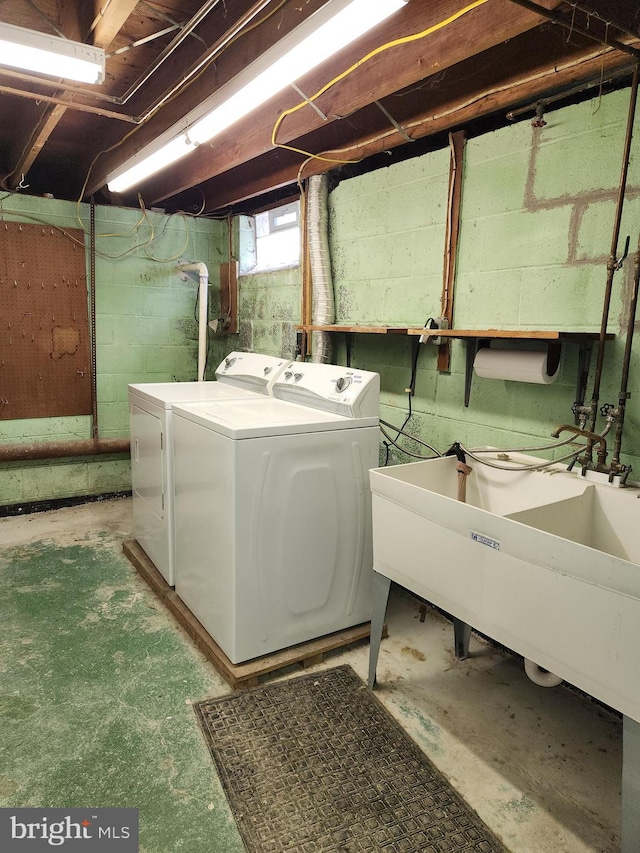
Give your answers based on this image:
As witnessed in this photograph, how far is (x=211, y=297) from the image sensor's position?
175 inches

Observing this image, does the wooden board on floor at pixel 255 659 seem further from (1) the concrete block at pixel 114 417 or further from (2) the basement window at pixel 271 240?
(2) the basement window at pixel 271 240

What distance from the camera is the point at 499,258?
2.22 meters

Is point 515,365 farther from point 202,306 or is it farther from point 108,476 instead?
point 108,476

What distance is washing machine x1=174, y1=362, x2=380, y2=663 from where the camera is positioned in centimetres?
204

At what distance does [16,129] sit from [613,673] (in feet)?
13.2

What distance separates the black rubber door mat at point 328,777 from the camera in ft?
4.84

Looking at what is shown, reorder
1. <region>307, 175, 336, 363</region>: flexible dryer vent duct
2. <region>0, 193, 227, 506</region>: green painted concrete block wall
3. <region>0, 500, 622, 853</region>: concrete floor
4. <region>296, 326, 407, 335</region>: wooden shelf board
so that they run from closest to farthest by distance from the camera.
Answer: <region>0, 500, 622, 853</region>: concrete floor < <region>296, 326, 407, 335</region>: wooden shelf board < <region>307, 175, 336, 363</region>: flexible dryer vent duct < <region>0, 193, 227, 506</region>: green painted concrete block wall

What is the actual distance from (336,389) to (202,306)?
219 cm

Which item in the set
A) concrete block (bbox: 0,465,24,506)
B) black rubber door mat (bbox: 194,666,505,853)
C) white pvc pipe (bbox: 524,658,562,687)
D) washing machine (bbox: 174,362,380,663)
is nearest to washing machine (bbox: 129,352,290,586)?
washing machine (bbox: 174,362,380,663)

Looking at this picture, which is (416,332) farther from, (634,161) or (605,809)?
(605,809)

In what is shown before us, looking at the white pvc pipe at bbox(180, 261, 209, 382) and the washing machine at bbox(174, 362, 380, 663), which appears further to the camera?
the white pvc pipe at bbox(180, 261, 209, 382)

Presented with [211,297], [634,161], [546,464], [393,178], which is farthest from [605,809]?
[211,297]

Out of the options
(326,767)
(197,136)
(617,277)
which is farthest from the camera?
(197,136)

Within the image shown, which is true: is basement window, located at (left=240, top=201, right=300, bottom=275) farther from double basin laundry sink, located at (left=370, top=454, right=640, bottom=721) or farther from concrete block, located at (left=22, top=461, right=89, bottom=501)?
double basin laundry sink, located at (left=370, top=454, right=640, bottom=721)
